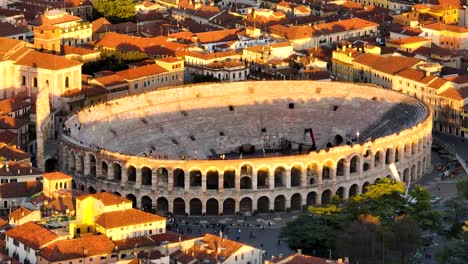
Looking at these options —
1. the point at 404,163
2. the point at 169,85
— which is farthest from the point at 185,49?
the point at 404,163

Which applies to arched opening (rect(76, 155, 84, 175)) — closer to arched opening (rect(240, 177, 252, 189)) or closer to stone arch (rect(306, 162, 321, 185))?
arched opening (rect(240, 177, 252, 189))

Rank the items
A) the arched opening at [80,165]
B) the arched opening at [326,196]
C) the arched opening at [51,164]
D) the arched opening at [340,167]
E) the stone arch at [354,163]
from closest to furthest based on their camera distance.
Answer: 1. the arched opening at [326,196]
2. the arched opening at [80,165]
3. the arched opening at [340,167]
4. the stone arch at [354,163]
5. the arched opening at [51,164]

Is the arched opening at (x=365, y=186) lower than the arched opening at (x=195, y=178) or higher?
lower

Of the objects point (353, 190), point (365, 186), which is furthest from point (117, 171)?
point (365, 186)

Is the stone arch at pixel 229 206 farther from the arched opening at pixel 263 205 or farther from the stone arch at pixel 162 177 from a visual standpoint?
the stone arch at pixel 162 177

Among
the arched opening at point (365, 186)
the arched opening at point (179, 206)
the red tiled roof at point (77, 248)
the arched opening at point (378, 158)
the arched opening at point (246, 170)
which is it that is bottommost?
the arched opening at point (179, 206)

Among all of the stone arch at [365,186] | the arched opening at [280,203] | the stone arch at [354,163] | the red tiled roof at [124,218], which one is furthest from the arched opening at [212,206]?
the red tiled roof at [124,218]

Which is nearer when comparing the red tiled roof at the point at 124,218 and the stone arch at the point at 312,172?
the red tiled roof at the point at 124,218

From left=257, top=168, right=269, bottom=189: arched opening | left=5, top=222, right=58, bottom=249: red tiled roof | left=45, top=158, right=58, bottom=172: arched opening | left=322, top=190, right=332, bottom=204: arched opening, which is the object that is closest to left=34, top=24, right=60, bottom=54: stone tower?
left=45, top=158, right=58, bottom=172: arched opening
